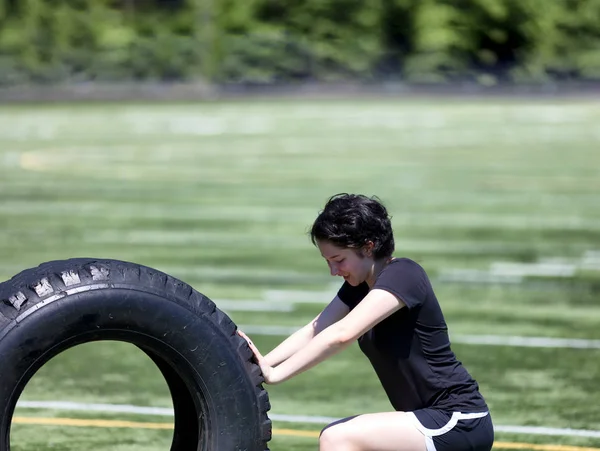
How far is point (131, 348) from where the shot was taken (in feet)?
28.9

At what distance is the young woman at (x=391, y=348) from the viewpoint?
4.49m

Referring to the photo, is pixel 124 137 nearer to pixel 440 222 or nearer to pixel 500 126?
pixel 500 126

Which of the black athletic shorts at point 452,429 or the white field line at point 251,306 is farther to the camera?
the white field line at point 251,306

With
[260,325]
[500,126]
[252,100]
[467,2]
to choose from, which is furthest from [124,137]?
[467,2]

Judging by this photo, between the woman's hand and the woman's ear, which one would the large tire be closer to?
the woman's hand

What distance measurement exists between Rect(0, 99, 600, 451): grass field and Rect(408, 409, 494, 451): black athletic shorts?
186cm

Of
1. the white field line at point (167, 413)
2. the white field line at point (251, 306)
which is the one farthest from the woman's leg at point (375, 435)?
the white field line at point (251, 306)

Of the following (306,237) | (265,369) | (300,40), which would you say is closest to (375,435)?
(265,369)

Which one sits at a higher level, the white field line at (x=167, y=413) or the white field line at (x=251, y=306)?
the white field line at (x=251, y=306)

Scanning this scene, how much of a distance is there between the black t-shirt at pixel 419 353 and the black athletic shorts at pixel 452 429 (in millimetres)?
36

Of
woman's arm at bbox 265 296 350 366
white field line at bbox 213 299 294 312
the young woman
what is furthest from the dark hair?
white field line at bbox 213 299 294 312

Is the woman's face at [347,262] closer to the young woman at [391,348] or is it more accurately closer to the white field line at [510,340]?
the young woman at [391,348]

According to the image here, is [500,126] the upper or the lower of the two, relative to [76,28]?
lower

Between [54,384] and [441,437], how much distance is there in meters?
3.91
